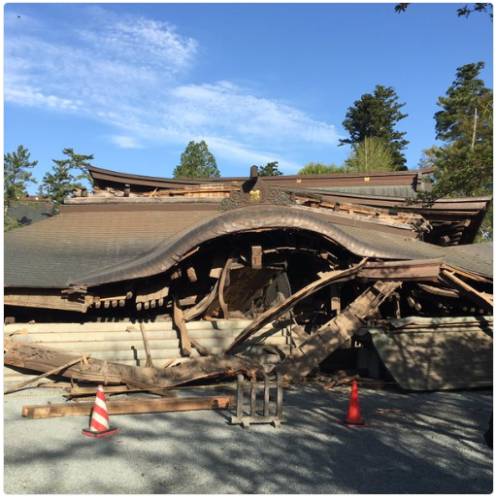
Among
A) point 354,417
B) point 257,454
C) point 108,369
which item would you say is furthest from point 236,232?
point 257,454

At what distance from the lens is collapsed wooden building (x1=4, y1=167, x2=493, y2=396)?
1102 centimetres

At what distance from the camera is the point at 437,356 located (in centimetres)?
1138

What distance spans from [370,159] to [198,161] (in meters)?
18.8

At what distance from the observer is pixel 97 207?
612 inches

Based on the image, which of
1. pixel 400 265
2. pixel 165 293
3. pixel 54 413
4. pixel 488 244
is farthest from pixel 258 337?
pixel 488 244

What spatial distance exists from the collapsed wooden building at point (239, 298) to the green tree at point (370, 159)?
34.4 metres

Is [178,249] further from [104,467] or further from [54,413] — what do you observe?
[104,467]

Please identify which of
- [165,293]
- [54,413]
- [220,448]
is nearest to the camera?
[220,448]

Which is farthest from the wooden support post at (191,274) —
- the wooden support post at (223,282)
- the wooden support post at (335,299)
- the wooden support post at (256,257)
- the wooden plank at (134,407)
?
the wooden plank at (134,407)

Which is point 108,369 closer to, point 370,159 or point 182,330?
point 182,330

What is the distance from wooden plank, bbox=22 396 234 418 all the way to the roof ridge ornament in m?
5.03

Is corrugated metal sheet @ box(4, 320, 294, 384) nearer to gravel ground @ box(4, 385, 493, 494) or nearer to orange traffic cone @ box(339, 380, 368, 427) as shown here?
gravel ground @ box(4, 385, 493, 494)

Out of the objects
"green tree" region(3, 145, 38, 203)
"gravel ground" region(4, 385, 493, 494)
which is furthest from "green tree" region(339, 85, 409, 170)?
"gravel ground" region(4, 385, 493, 494)

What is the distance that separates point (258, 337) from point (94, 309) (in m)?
4.03
